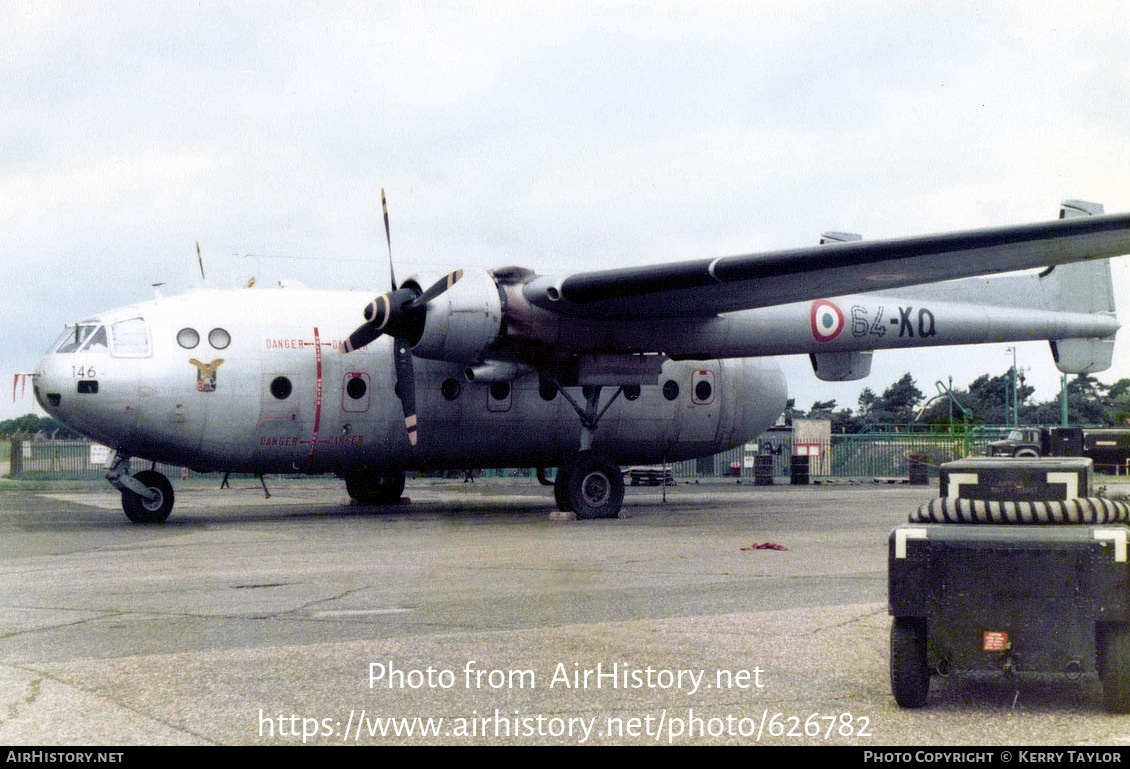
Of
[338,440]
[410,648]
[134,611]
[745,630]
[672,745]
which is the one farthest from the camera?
[338,440]

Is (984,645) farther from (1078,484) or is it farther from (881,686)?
(1078,484)

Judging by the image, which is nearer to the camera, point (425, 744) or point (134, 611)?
point (425, 744)

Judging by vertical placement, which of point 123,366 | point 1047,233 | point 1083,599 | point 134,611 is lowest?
point 134,611

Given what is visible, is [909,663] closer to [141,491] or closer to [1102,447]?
[141,491]

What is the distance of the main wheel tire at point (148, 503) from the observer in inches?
739

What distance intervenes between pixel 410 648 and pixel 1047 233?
1087 cm

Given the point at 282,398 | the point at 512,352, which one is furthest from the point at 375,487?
the point at 512,352

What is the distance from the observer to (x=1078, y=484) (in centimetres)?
658

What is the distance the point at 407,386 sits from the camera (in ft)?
63.5

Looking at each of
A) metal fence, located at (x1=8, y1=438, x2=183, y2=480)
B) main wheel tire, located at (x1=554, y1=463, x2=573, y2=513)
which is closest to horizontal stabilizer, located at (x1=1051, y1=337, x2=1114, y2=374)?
main wheel tire, located at (x1=554, y1=463, x2=573, y2=513)

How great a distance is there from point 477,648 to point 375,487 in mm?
17041

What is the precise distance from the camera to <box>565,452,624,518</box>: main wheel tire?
20.1m

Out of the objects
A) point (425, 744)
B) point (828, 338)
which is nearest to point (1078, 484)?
point (425, 744)

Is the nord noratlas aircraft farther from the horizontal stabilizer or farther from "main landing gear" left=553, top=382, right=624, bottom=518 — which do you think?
the horizontal stabilizer
